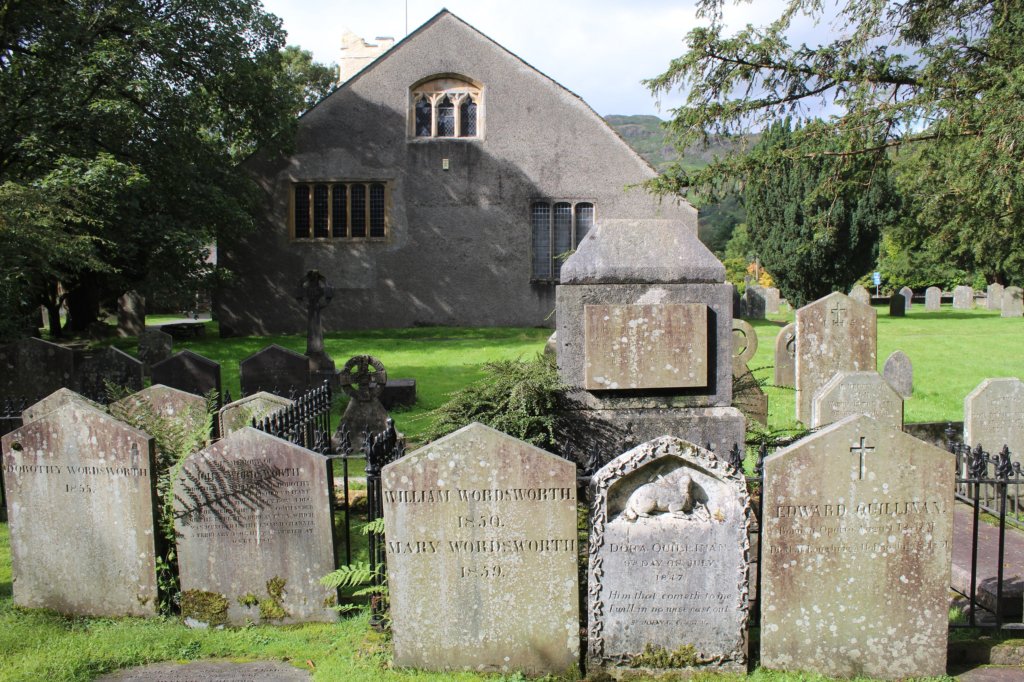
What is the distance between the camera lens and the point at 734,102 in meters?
12.8

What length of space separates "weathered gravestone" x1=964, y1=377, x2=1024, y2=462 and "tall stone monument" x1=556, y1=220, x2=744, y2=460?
3779mm

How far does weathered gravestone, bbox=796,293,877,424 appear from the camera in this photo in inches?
489

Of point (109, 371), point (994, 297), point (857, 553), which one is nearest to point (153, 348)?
point (109, 371)

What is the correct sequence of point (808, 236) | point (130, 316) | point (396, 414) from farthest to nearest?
point (808, 236)
point (130, 316)
point (396, 414)

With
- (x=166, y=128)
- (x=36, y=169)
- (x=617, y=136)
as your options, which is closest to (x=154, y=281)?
(x=166, y=128)

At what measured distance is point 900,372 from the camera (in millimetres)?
13719

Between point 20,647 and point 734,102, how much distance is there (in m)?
11.2

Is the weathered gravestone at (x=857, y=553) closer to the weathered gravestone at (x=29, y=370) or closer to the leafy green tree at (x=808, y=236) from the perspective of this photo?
the weathered gravestone at (x=29, y=370)

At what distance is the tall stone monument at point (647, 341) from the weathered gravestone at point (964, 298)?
37846mm

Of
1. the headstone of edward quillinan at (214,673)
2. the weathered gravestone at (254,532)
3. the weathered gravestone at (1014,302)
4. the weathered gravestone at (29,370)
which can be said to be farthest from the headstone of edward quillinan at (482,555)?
the weathered gravestone at (1014,302)

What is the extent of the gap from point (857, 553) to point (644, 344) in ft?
8.43

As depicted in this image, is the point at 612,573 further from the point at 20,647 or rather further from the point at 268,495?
the point at 20,647

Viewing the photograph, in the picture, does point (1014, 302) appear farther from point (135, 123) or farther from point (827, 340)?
point (135, 123)

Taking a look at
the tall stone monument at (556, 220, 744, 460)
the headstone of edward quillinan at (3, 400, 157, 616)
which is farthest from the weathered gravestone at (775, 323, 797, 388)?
the headstone of edward quillinan at (3, 400, 157, 616)
